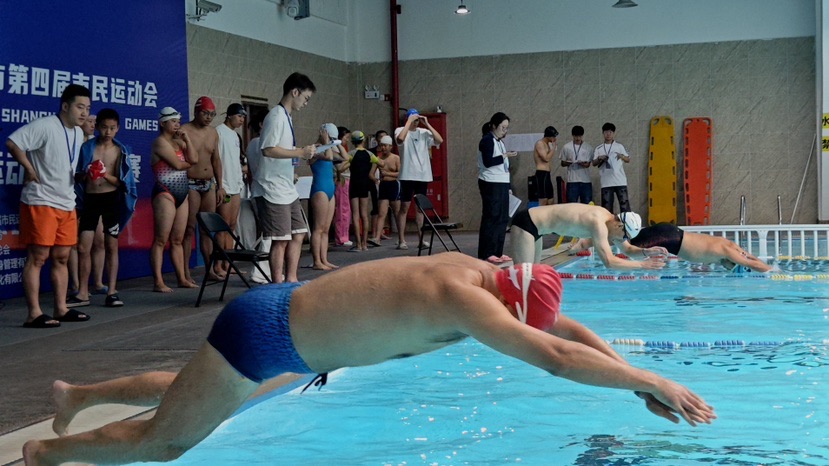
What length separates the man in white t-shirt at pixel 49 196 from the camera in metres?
7.42

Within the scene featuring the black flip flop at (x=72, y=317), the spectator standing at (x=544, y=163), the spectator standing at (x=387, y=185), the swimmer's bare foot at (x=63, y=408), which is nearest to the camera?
the swimmer's bare foot at (x=63, y=408)

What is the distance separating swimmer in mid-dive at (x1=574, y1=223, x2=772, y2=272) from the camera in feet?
29.2

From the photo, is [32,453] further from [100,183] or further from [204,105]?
[204,105]

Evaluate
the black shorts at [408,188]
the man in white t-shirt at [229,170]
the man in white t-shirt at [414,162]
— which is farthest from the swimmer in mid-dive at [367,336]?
the black shorts at [408,188]

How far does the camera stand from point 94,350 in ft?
20.3

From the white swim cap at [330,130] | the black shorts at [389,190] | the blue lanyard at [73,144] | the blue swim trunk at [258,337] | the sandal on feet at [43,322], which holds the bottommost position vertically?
the sandal on feet at [43,322]

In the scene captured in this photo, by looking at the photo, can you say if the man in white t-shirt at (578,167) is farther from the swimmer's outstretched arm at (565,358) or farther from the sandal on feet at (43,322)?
the swimmer's outstretched arm at (565,358)

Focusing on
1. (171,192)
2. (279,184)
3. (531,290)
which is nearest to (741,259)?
(279,184)

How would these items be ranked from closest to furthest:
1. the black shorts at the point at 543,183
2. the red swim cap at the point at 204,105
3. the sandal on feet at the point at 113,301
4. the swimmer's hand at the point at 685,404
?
the swimmer's hand at the point at 685,404 → the sandal on feet at the point at 113,301 → the red swim cap at the point at 204,105 → the black shorts at the point at 543,183

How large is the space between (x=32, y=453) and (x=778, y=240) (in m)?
10.0

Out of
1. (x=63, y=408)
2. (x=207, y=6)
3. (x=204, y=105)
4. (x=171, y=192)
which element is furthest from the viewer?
(x=207, y=6)

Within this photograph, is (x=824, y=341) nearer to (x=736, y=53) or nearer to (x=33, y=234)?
(x=33, y=234)

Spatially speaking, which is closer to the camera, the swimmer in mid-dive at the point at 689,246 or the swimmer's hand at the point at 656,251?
the swimmer's hand at the point at 656,251

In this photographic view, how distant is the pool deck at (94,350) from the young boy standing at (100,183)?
430 millimetres
